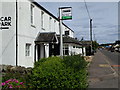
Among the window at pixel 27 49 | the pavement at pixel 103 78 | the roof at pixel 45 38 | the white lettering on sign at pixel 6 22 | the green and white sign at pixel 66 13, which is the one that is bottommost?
the pavement at pixel 103 78

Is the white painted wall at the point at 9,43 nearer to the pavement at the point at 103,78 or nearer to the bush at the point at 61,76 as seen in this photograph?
the pavement at the point at 103,78

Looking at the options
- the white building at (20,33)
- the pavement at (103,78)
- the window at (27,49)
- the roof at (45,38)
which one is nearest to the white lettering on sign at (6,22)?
the white building at (20,33)

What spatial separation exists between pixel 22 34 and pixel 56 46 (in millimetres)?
7920

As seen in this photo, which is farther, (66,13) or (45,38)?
(45,38)

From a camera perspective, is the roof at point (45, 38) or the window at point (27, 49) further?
the roof at point (45, 38)

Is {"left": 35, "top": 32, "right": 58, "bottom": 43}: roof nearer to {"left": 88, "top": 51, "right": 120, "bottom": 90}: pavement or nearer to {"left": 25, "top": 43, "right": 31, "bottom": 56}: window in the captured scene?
{"left": 25, "top": 43, "right": 31, "bottom": 56}: window

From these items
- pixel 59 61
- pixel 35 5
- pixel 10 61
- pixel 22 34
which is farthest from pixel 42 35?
pixel 59 61

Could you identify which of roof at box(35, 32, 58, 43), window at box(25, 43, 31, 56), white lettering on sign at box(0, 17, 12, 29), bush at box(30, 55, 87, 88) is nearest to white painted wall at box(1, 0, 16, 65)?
white lettering on sign at box(0, 17, 12, 29)

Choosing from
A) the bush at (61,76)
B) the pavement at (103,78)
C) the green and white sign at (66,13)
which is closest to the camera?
the bush at (61,76)

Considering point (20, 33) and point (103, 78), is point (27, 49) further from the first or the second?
point (103, 78)

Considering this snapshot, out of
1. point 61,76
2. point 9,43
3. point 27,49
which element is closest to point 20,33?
point 9,43

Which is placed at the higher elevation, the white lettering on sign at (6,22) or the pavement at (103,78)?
the white lettering on sign at (6,22)

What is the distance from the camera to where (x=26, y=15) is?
14.6m

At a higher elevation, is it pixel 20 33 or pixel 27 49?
pixel 20 33
